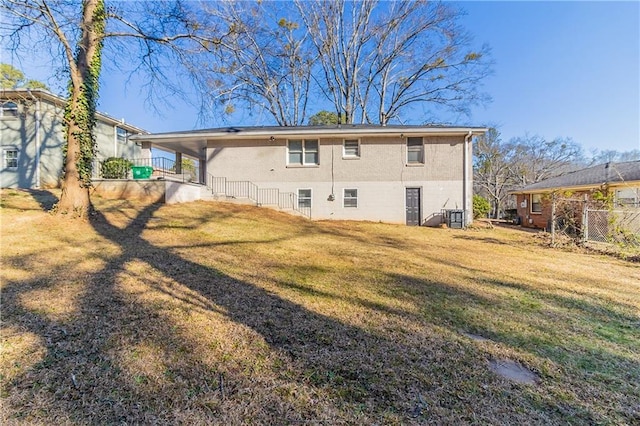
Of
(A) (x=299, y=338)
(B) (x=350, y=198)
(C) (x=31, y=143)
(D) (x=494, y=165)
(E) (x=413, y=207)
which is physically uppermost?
(D) (x=494, y=165)

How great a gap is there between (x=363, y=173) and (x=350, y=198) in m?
1.33

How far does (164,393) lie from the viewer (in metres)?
1.99

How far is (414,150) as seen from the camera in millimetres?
13797

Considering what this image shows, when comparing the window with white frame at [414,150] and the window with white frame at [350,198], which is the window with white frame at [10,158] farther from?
the window with white frame at [414,150]

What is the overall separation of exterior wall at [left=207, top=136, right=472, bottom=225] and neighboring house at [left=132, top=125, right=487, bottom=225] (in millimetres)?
43

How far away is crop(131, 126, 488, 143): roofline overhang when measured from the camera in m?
13.2

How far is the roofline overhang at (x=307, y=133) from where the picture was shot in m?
13.2

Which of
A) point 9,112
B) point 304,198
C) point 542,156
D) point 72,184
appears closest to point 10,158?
point 9,112

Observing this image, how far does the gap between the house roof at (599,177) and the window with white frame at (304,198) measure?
39.9ft

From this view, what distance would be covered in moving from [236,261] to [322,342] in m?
3.17

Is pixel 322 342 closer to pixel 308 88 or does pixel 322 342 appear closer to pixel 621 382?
pixel 621 382

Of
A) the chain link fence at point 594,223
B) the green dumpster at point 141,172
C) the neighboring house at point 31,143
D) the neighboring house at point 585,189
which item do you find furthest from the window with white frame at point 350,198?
the neighboring house at point 31,143

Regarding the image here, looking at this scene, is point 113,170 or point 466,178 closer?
point 113,170

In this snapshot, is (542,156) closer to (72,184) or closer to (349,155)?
(349,155)
